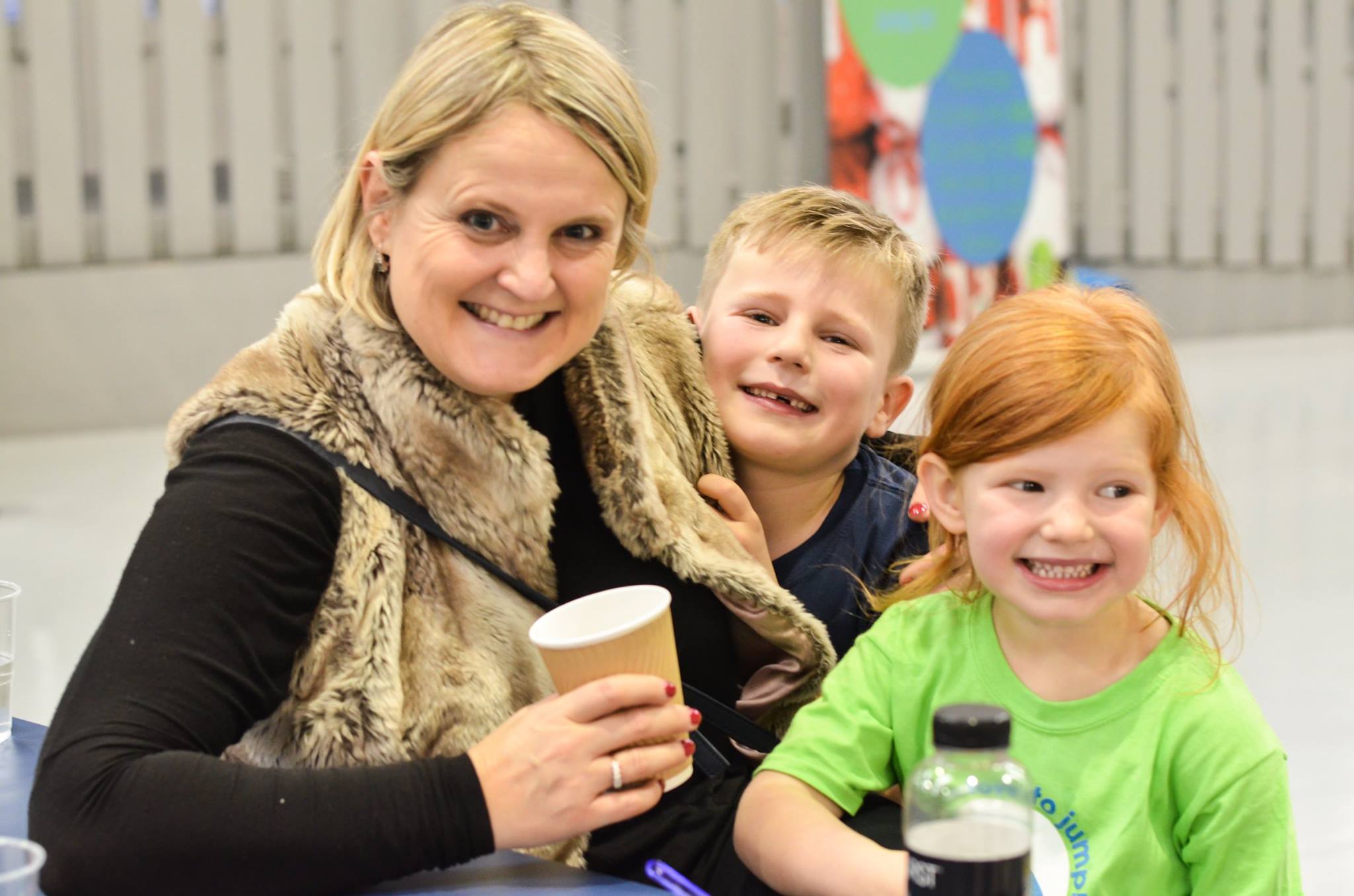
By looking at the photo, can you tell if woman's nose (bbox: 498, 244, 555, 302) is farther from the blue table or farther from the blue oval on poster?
the blue oval on poster

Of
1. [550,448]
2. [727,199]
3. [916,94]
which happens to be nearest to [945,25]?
[916,94]

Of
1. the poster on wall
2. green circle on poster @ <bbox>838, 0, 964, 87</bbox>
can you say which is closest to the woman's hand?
the poster on wall

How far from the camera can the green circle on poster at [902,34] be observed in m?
8.29

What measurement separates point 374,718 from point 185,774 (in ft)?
0.68

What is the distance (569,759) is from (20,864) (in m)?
0.44

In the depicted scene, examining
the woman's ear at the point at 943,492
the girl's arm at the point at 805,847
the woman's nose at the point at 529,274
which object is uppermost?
the woman's nose at the point at 529,274

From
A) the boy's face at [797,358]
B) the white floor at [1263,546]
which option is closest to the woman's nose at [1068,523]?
the boy's face at [797,358]

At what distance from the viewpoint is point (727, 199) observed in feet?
28.2

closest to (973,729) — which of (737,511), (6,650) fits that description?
(737,511)

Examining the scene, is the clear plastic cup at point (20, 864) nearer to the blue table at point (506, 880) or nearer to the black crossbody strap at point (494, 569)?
the blue table at point (506, 880)

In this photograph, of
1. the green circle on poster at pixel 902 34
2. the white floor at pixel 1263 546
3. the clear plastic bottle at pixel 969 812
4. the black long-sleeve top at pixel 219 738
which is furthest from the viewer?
the green circle on poster at pixel 902 34

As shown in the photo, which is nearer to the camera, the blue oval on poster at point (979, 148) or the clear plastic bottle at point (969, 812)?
the clear plastic bottle at point (969, 812)

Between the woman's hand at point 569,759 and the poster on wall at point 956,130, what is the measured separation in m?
6.93

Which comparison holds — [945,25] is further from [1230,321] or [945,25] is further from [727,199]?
[1230,321]
